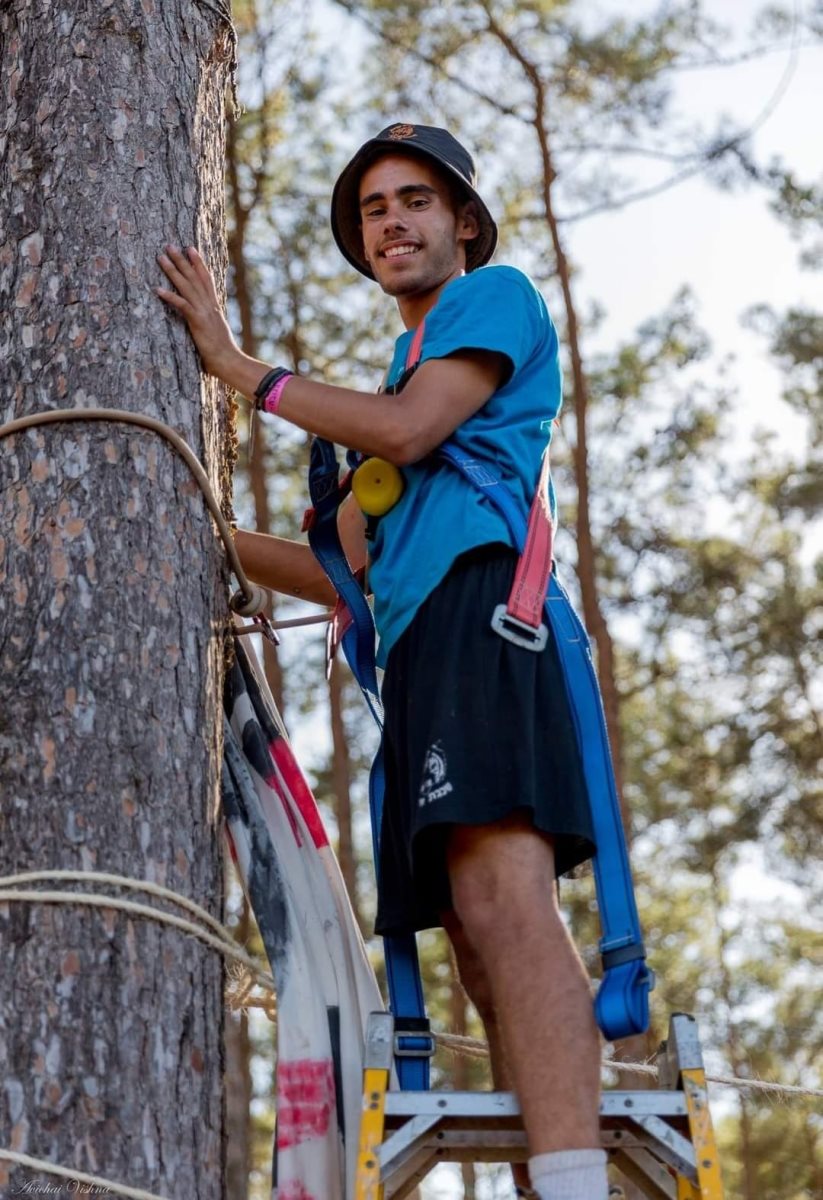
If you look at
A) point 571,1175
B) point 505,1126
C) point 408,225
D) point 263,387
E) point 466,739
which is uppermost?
point 408,225

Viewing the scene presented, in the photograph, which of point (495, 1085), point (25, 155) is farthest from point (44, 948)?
point (25, 155)

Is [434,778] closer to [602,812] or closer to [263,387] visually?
[602,812]

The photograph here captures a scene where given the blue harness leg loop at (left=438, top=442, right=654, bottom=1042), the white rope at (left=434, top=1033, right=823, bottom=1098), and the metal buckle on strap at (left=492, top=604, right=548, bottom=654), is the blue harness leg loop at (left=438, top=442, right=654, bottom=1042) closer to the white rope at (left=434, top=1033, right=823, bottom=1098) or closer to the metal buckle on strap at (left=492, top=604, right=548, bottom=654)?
the metal buckle on strap at (left=492, top=604, right=548, bottom=654)

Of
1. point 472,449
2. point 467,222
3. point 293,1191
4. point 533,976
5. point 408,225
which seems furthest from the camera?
point 467,222

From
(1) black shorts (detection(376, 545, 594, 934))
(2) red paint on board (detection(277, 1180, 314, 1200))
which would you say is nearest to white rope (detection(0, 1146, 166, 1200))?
(2) red paint on board (detection(277, 1180, 314, 1200))

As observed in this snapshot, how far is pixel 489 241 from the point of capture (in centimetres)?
322

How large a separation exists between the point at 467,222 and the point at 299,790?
1304 millimetres

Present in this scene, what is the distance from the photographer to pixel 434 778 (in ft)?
7.82

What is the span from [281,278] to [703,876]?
809 cm

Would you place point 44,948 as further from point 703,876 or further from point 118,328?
point 703,876

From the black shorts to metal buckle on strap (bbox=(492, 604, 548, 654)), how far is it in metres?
0.01

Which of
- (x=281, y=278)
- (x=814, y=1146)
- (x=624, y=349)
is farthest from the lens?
(x=814, y=1146)

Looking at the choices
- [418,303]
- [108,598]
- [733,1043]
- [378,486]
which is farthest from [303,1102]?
[733,1043]

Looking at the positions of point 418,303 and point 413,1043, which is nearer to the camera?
point 413,1043
